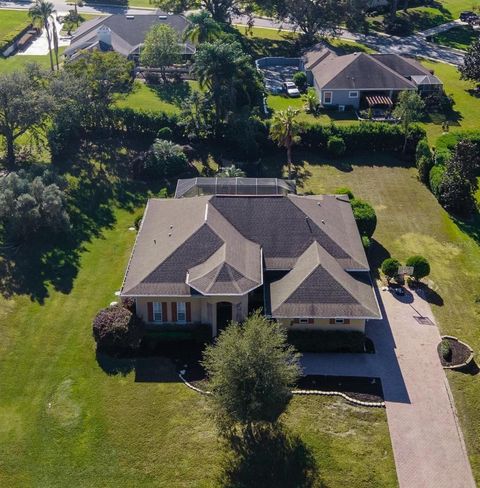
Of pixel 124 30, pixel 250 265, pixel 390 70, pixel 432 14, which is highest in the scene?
pixel 432 14

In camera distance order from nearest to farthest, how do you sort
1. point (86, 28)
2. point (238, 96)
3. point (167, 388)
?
point (167, 388) < point (238, 96) < point (86, 28)

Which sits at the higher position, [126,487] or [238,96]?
[238,96]

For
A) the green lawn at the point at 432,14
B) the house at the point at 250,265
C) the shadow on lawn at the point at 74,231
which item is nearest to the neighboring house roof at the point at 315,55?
the green lawn at the point at 432,14

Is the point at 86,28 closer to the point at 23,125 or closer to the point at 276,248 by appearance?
the point at 23,125

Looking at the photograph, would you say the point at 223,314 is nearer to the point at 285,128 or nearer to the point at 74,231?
the point at 74,231

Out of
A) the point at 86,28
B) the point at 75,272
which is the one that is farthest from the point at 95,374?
the point at 86,28

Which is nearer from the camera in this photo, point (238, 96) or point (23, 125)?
point (23, 125)

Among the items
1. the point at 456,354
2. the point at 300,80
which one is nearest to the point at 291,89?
the point at 300,80
